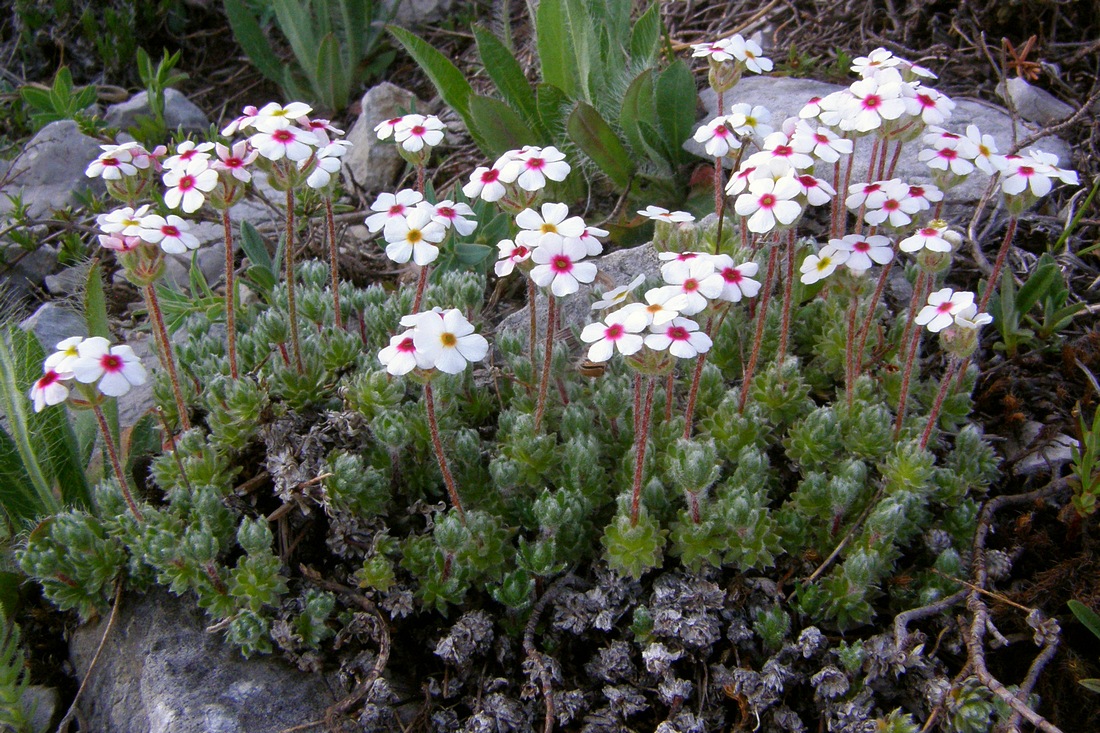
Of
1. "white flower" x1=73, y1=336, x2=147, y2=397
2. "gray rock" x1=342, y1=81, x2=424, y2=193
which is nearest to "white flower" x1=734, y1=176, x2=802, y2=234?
"white flower" x1=73, y1=336, x2=147, y2=397

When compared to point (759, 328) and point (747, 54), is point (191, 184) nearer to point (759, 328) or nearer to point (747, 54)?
point (759, 328)

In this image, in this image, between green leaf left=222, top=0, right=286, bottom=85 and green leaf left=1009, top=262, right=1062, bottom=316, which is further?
green leaf left=222, top=0, right=286, bottom=85

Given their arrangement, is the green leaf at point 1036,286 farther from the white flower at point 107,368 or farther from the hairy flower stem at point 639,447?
the white flower at point 107,368

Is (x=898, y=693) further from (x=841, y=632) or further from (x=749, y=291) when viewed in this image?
(x=749, y=291)

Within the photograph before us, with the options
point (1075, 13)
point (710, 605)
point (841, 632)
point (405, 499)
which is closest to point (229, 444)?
point (405, 499)

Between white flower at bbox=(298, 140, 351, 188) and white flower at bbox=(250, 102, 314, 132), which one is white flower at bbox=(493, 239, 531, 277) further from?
white flower at bbox=(250, 102, 314, 132)

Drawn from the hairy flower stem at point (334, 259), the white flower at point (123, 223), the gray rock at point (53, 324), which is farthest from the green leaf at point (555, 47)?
the gray rock at point (53, 324)
